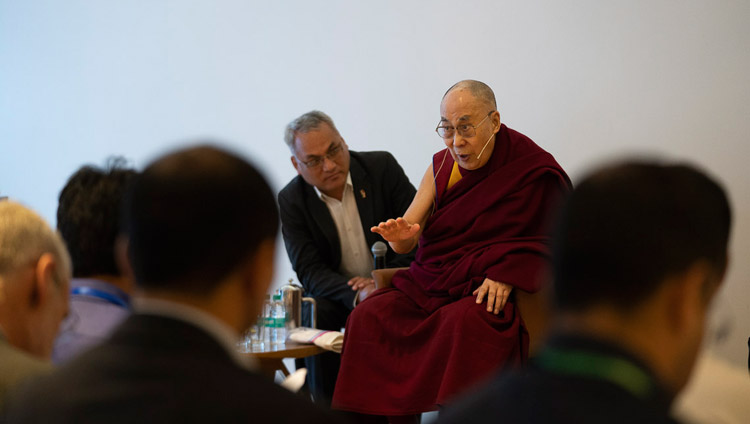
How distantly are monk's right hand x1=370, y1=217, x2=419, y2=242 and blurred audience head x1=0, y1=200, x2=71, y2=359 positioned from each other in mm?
1933

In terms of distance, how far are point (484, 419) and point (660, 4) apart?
Answer: 4.03m

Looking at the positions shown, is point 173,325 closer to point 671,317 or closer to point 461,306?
point 671,317

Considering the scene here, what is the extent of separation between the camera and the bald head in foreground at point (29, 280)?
4.48ft

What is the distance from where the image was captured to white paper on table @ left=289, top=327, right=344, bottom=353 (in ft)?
11.0

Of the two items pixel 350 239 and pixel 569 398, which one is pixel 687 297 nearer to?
pixel 569 398

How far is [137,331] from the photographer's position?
92 centimetres

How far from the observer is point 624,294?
0.88m

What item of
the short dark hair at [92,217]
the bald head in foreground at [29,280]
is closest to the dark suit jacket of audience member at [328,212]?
the short dark hair at [92,217]

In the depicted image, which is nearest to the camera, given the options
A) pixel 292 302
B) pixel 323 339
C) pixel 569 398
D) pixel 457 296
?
pixel 569 398

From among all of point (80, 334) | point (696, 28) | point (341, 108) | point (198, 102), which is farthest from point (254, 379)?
point (198, 102)

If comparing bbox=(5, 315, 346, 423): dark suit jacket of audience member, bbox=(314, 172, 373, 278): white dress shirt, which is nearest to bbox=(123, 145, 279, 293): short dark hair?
bbox=(5, 315, 346, 423): dark suit jacket of audience member

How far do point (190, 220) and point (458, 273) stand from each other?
2.36 m

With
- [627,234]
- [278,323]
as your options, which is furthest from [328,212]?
[627,234]

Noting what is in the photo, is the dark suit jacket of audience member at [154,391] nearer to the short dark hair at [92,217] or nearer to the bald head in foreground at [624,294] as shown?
the bald head in foreground at [624,294]
